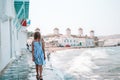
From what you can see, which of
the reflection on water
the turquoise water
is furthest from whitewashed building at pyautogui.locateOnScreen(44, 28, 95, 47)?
the reflection on water

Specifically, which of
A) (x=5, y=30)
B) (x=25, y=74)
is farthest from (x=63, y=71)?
(x=25, y=74)

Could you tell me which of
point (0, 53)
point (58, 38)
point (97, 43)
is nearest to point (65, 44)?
point (58, 38)

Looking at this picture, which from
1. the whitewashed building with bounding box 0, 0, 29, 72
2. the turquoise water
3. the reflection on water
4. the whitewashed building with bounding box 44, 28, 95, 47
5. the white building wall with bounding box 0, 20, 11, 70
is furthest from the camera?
the whitewashed building with bounding box 44, 28, 95, 47

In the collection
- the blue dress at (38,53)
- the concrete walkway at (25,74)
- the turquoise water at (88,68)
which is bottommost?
the turquoise water at (88,68)

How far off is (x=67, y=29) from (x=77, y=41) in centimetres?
2771

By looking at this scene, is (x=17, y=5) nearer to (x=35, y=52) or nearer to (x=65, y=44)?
(x=35, y=52)

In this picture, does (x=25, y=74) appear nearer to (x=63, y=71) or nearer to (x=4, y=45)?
(x=4, y=45)

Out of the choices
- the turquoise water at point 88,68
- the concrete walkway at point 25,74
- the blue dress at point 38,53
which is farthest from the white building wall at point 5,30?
the turquoise water at point 88,68

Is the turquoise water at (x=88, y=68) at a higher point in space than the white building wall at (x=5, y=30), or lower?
lower

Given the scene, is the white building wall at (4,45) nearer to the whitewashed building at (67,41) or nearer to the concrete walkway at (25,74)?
the concrete walkway at (25,74)

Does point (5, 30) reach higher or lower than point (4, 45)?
higher

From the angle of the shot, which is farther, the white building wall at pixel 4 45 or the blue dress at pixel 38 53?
the white building wall at pixel 4 45

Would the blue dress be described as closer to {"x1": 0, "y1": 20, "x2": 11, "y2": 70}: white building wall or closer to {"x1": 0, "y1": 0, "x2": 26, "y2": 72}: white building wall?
→ {"x1": 0, "y1": 0, "x2": 26, "y2": 72}: white building wall

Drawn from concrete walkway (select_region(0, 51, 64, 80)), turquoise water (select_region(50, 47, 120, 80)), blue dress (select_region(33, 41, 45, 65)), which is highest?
blue dress (select_region(33, 41, 45, 65))
